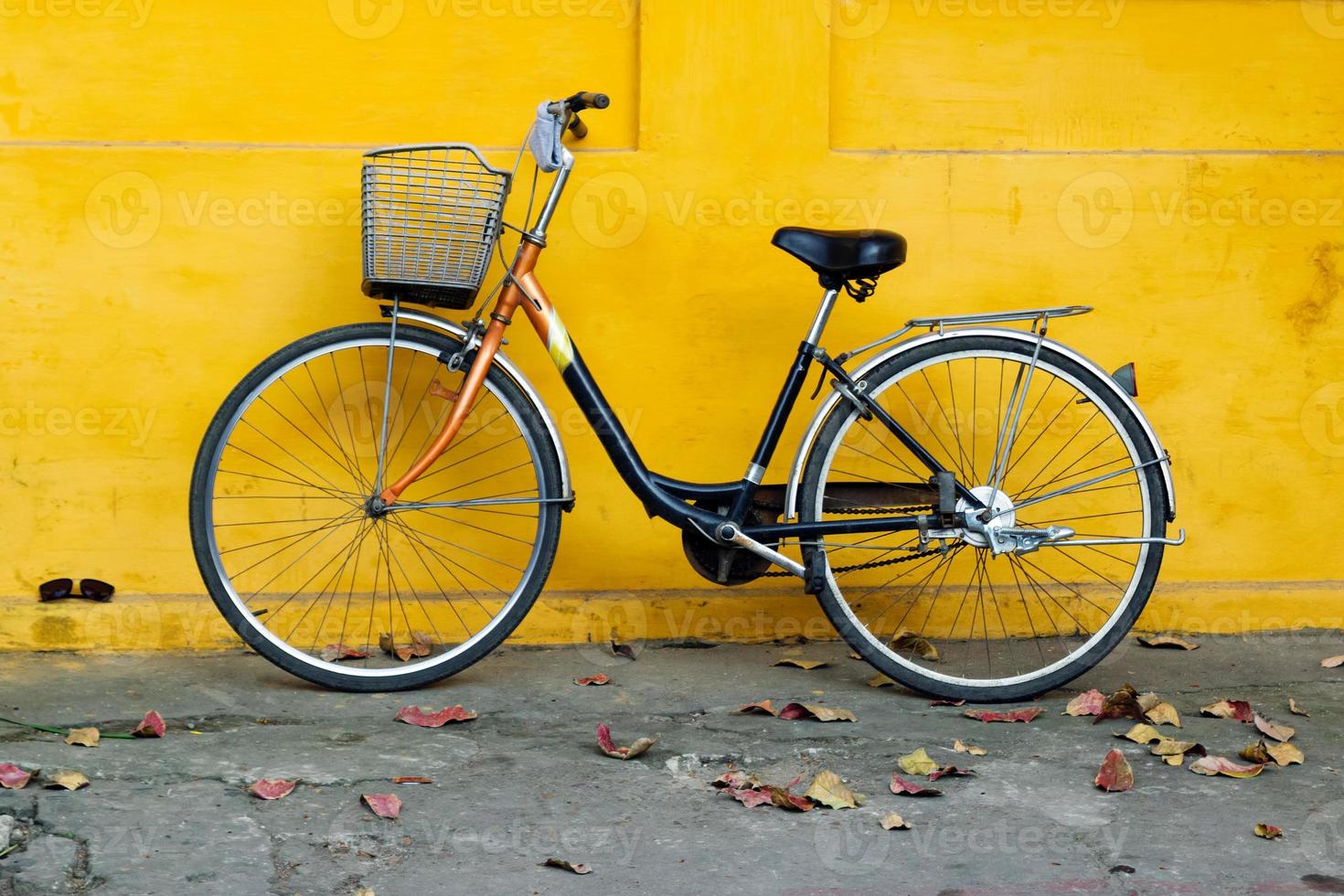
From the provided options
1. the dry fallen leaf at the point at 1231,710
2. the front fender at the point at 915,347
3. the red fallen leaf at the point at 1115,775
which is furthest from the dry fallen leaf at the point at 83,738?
the dry fallen leaf at the point at 1231,710

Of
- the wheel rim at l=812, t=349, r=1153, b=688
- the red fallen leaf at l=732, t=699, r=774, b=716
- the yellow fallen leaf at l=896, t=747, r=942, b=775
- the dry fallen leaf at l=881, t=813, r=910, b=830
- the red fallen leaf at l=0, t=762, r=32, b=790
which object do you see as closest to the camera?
the dry fallen leaf at l=881, t=813, r=910, b=830

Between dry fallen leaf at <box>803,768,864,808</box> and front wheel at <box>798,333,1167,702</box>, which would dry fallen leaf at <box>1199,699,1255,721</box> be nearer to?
front wheel at <box>798,333,1167,702</box>

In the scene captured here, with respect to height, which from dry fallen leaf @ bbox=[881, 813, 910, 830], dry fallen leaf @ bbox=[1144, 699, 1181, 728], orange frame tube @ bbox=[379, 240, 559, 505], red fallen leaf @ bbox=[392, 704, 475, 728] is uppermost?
orange frame tube @ bbox=[379, 240, 559, 505]

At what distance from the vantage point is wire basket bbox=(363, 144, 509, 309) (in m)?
3.84

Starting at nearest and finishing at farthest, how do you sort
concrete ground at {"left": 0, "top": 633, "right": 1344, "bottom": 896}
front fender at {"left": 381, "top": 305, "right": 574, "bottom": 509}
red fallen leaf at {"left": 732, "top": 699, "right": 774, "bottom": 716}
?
concrete ground at {"left": 0, "top": 633, "right": 1344, "bottom": 896}
red fallen leaf at {"left": 732, "top": 699, "right": 774, "bottom": 716}
front fender at {"left": 381, "top": 305, "right": 574, "bottom": 509}

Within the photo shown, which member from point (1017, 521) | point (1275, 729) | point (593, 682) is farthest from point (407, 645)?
point (1275, 729)

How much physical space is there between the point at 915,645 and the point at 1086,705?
703 millimetres

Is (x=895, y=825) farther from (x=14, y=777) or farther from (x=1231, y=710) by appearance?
(x=14, y=777)

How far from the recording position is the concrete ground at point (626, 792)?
289cm

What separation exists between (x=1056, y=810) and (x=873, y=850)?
19.2 inches

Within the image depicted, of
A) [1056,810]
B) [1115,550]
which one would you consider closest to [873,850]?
[1056,810]

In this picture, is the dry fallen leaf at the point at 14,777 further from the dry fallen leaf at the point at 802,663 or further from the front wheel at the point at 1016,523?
the front wheel at the point at 1016,523

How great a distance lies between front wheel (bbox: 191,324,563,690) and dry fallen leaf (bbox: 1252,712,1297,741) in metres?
2.14

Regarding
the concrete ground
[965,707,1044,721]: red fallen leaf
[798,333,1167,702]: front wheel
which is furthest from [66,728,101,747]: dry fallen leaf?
[965,707,1044,721]: red fallen leaf
